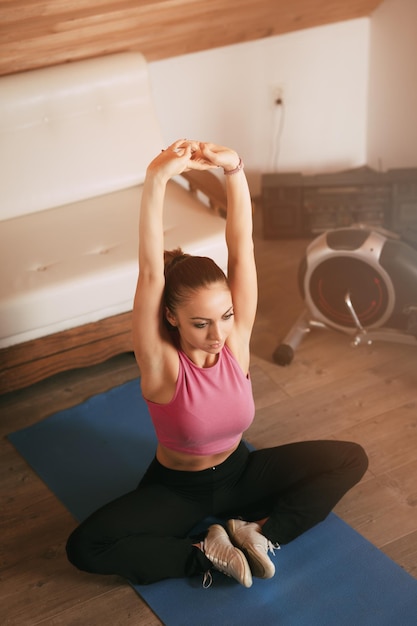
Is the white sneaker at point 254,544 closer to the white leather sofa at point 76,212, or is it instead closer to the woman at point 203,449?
the woman at point 203,449

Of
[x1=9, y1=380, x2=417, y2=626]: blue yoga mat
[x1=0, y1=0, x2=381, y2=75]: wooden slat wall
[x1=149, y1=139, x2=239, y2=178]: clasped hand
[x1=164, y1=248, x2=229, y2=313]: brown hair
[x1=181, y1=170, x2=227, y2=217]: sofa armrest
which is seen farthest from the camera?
[x1=181, y1=170, x2=227, y2=217]: sofa armrest

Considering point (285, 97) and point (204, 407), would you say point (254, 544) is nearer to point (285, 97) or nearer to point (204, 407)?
point (204, 407)

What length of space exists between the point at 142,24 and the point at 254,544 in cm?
200

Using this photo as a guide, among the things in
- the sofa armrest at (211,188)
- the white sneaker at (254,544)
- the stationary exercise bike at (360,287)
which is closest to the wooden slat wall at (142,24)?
the sofa armrest at (211,188)

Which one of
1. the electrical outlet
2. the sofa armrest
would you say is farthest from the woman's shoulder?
the electrical outlet

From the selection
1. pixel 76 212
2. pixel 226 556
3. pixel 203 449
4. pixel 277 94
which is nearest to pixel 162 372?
pixel 203 449

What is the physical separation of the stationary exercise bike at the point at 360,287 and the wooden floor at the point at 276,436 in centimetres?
8

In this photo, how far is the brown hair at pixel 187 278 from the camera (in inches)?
73.0

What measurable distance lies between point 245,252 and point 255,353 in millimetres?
1040

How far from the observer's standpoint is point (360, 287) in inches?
111

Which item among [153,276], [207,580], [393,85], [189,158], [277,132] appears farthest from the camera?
[277,132]

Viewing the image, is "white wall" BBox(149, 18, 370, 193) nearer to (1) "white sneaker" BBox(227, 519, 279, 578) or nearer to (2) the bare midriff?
(2) the bare midriff

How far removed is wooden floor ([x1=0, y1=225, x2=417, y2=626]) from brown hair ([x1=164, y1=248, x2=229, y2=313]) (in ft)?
2.49

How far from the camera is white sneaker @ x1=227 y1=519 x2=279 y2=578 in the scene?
6.56ft
